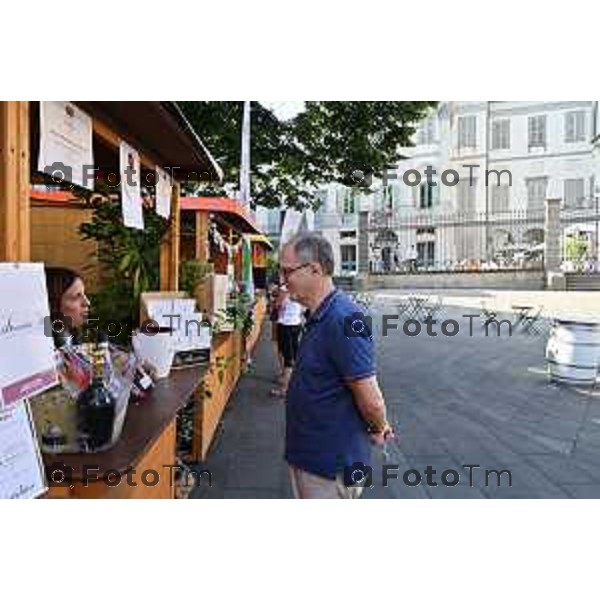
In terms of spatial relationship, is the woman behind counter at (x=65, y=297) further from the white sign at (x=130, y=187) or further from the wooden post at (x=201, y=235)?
the wooden post at (x=201, y=235)

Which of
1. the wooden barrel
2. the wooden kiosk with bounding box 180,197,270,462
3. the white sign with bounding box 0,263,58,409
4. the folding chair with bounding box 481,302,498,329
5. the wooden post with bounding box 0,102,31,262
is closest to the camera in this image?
the white sign with bounding box 0,263,58,409

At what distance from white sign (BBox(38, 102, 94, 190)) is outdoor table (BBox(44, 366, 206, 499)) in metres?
1.00

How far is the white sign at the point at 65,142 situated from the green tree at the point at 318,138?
8211 mm

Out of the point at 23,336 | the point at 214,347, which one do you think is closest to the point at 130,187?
the point at 23,336

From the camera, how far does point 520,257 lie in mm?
29109

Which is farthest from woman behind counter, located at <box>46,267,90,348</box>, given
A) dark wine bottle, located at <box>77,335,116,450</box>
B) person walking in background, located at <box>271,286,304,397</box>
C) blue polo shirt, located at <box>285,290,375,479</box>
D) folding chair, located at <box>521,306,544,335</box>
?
folding chair, located at <box>521,306,544,335</box>

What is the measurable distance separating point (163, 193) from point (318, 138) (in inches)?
314

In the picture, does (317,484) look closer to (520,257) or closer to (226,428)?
(226,428)

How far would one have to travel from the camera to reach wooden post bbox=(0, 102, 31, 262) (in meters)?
2.13

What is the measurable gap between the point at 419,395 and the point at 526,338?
21.5 feet

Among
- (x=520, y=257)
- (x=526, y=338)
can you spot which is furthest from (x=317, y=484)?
(x=520, y=257)

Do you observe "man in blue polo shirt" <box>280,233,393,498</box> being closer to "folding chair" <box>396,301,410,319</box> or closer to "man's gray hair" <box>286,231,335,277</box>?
"man's gray hair" <box>286,231,335,277</box>

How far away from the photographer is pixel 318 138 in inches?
472

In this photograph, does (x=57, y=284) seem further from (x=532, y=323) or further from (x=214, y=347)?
(x=532, y=323)
